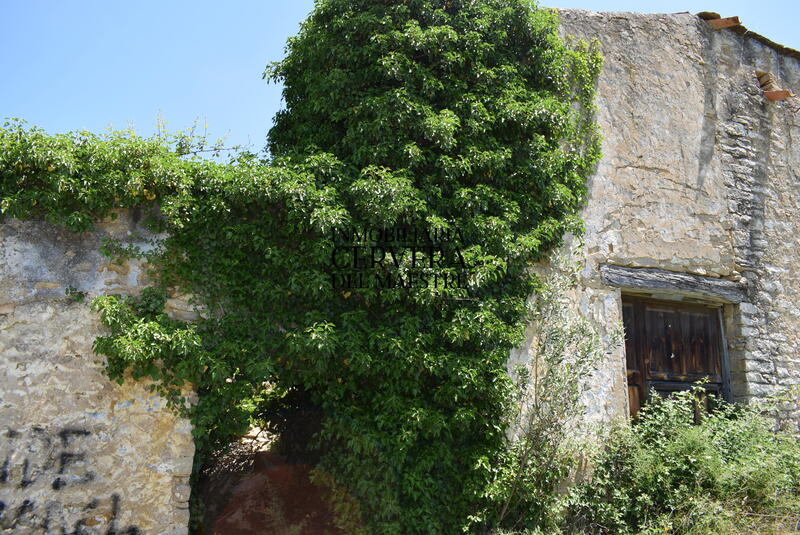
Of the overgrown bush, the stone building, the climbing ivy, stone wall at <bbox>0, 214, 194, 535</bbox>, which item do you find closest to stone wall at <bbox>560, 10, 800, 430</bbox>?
the stone building

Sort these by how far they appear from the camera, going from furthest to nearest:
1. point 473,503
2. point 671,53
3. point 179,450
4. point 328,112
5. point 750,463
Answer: point 671,53
point 328,112
point 750,463
point 473,503
point 179,450

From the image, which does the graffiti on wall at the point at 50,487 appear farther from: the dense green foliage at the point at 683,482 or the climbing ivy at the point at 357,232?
the dense green foliage at the point at 683,482

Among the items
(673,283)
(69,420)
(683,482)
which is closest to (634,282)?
(673,283)

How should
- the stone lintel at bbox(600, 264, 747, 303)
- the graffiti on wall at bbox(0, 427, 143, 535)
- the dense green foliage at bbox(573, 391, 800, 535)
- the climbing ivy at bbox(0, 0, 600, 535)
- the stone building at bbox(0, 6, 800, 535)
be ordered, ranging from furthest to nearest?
the stone lintel at bbox(600, 264, 747, 303), the dense green foliage at bbox(573, 391, 800, 535), the climbing ivy at bbox(0, 0, 600, 535), the stone building at bbox(0, 6, 800, 535), the graffiti on wall at bbox(0, 427, 143, 535)

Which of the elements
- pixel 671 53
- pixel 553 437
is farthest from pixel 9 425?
pixel 671 53

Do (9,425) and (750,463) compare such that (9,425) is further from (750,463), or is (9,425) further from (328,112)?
Answer: (750,463)

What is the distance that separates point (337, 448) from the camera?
15.7 feet

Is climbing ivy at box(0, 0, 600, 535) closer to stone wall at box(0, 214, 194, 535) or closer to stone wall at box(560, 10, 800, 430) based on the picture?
stone wall at box(0, 214, 194, 535)

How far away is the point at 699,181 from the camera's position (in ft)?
22.6

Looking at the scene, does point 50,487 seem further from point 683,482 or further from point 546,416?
point 683,482

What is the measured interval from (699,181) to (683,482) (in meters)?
3.39

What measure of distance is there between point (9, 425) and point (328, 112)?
3.44 m

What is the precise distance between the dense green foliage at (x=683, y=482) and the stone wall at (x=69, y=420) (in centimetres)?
334

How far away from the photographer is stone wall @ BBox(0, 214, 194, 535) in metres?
4.00
